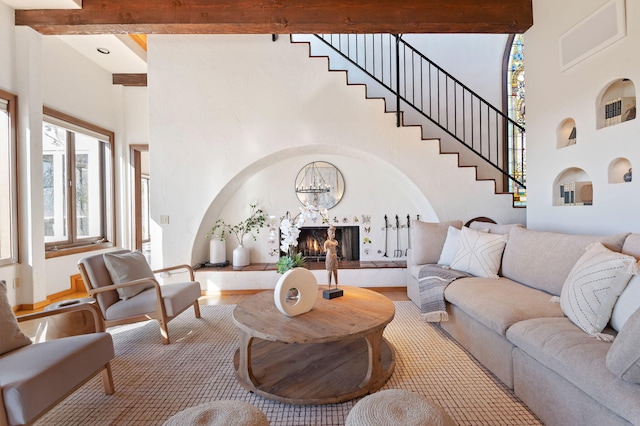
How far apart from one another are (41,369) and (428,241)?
3.37 m

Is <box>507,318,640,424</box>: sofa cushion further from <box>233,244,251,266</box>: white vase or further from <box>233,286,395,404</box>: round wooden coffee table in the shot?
<box>233,244,251,266</box>: white vase

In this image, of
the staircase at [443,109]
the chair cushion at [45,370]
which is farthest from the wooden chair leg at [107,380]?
the staircase at [443,109]

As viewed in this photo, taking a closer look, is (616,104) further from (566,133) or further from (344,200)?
(344,200)

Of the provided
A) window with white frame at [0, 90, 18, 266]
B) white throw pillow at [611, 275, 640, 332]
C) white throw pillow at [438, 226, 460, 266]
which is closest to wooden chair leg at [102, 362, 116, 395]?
window with white frame at [0, 90, 18, 266]

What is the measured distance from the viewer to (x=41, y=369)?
1.40 metres

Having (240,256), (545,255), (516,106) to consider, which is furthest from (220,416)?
(516,106)

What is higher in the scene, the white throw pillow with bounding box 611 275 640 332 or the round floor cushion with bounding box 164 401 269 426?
the white throw pillow with bounding box 611 275 640 332

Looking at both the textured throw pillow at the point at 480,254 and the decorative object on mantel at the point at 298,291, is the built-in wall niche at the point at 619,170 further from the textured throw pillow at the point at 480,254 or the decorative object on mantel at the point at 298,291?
the decorative object on mantel at the point at 298,291

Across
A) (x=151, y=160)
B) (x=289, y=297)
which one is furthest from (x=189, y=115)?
(x=289, y=297)

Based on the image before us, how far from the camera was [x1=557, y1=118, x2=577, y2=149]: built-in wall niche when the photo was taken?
3117 mm

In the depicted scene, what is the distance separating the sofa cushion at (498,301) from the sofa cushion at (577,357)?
11 centimetres

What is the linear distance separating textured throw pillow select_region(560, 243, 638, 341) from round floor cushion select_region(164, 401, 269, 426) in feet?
5.84

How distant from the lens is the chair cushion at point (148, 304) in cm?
247

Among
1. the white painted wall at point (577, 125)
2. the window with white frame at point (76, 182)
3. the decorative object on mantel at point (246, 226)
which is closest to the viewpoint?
the white painted wall at point (577, 125)
